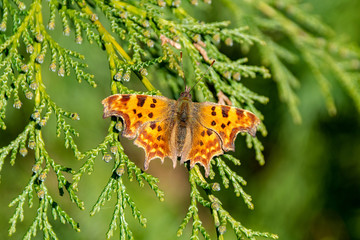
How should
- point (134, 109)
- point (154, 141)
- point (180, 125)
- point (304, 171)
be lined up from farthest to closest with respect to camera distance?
1. point (304, 171)
2. point (180, 125)
3. point (154, 141)
4. point (134, 109)

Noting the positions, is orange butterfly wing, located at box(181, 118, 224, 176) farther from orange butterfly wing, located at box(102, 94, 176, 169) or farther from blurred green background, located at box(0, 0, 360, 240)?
blurred green background, located at box(0, 0, 360, 240)

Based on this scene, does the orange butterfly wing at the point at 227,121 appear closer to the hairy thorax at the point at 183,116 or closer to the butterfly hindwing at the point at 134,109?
the hairy thorax at the point at 183,116

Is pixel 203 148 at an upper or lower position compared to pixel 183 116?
lower

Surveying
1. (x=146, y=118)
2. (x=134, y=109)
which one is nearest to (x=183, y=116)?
(x=146, y=118)

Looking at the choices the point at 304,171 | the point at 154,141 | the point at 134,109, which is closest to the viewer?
the point at 134,109

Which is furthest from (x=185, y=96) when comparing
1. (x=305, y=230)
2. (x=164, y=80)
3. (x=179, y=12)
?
(x=305, y=230)

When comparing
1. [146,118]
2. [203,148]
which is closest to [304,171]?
[203,148]

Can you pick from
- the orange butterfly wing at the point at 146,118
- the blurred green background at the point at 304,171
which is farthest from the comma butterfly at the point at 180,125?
the blurred green background at the point at 304,171

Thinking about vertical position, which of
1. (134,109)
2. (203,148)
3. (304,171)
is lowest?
(203,148)

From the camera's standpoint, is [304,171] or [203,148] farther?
[304,171]

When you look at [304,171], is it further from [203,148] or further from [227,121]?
[203,148]
